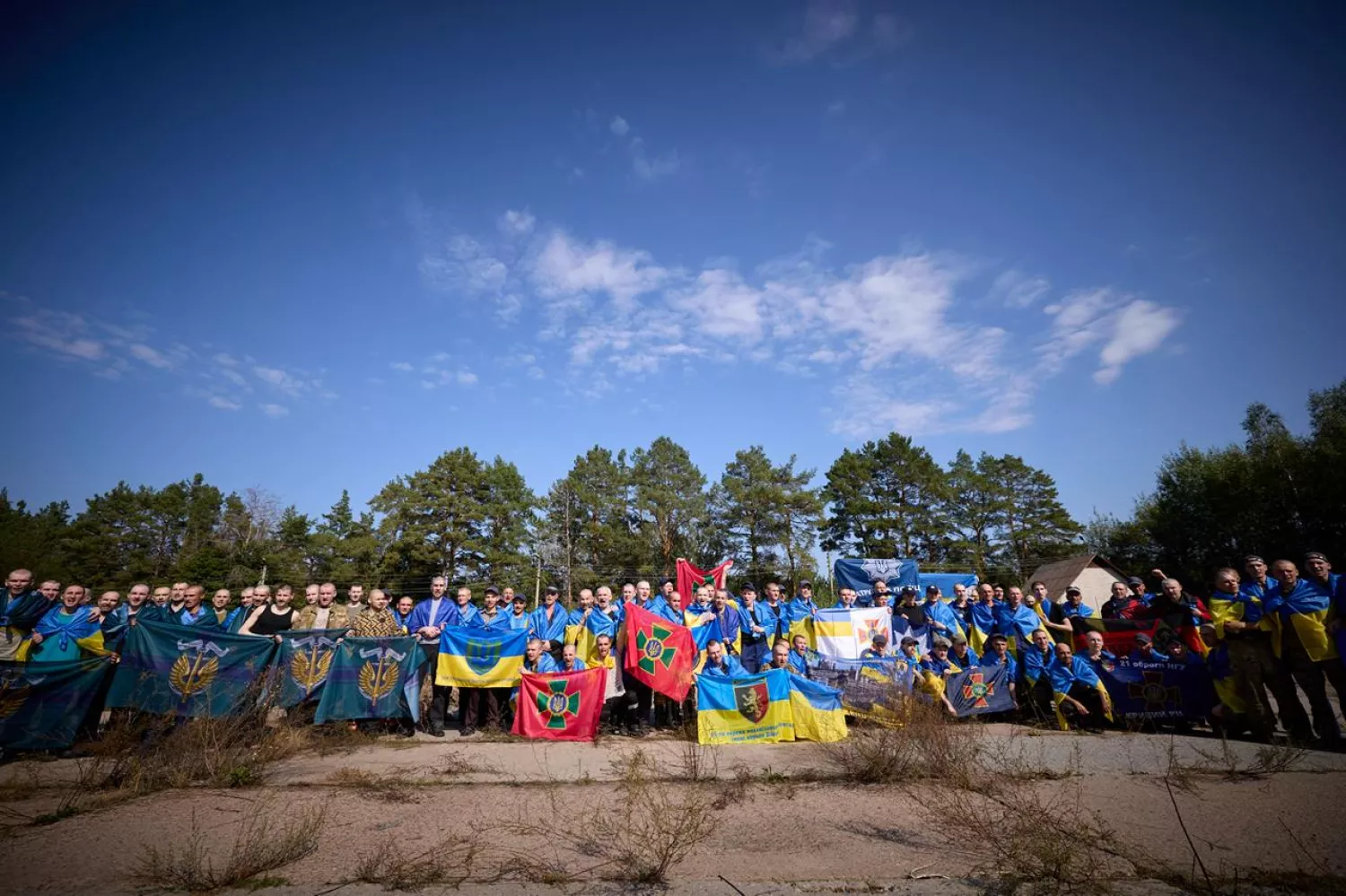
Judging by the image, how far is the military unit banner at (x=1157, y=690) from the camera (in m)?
8.20

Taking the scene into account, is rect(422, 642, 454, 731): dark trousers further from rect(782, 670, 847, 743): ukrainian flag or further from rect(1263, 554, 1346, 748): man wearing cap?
rect(1263, 554, 1346, 748): man wearing cap

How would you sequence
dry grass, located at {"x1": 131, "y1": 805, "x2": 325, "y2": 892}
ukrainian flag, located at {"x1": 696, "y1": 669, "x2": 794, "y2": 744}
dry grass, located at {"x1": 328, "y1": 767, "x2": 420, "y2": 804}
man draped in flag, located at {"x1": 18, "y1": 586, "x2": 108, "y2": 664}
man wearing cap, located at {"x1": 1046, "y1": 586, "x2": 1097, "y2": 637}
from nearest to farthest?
1. dry grass, located at {"x1": 131, "y1": 805, "x2": 325, "y2": 892}
2. dry grass, located at {"x1": 328, "y1": 767, "x2": 420, "y2": 804}
3. man draped in flag, located at {"x1": 18, "y1": 586, "x2": 108, "y2": 664}
4. ukrainian flag, located at {"x1": 696, "y1": 669, "x2": 794, "y2": 744}
5. man wearing cap, located at {"x1": 1046, "y1": 586, "x2": 1097, "y2": 637}

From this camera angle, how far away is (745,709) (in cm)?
846

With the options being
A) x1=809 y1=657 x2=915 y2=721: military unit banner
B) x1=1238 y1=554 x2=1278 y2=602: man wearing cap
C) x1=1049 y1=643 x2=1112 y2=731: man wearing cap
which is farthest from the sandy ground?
x1=1238 y1=554 x2=1278 y2=602: man wearing cap

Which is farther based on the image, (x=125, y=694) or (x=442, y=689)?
(x=442, y=689)

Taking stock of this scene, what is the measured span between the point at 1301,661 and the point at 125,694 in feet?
48.9

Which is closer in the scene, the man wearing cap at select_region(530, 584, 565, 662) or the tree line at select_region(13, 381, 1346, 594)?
the man wearing cap at select_region(530, 584, 565, 662)

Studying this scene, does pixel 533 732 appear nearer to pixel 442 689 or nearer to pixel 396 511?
pixel 442 689

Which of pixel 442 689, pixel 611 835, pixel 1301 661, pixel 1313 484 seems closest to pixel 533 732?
pixel 442 689

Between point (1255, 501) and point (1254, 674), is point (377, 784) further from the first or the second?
point (1255, 501)

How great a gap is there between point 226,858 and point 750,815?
4.18 metres

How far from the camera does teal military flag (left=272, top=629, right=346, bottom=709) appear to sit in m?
8.63

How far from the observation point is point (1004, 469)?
53.0 m

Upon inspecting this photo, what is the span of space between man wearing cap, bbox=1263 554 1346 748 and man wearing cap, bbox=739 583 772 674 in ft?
22.0
